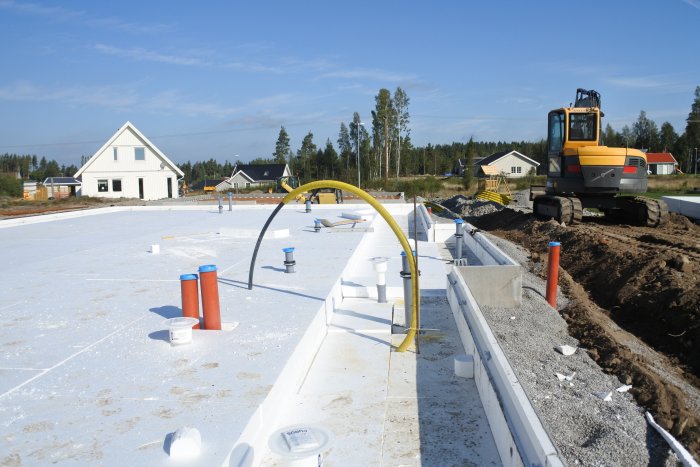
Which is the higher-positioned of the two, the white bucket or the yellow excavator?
the yellow excavator

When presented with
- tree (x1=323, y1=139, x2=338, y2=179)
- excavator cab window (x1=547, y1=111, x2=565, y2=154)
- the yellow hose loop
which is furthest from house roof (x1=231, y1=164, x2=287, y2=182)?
the yellow hose loop

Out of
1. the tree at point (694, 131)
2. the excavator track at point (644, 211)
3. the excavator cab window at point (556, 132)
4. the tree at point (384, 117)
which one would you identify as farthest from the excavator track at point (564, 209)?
the tree at point (694, 131)

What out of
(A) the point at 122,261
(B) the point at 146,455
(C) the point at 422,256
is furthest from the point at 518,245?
(B) the point at 146,455

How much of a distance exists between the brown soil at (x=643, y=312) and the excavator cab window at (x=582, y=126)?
10.6ft

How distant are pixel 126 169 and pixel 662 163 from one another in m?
62.4

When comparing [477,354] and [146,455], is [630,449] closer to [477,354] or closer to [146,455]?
[477,354]

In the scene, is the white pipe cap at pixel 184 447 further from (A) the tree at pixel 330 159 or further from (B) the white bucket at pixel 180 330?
(A) the tree at pixel 330 159

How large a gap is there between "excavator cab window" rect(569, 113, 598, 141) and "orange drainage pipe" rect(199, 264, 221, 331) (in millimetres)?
12653

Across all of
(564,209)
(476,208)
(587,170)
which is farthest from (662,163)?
(564,209)

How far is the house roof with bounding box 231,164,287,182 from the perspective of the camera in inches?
2990

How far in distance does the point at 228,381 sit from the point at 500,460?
1.99 metres

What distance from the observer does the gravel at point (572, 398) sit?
3.90m

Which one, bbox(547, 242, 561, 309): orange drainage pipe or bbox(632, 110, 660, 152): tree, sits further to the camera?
bbox(632, 110, 660, 152): tree

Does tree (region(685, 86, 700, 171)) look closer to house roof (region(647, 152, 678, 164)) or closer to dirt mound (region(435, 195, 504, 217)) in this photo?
house roof (region(647, 152, 678, 164))
